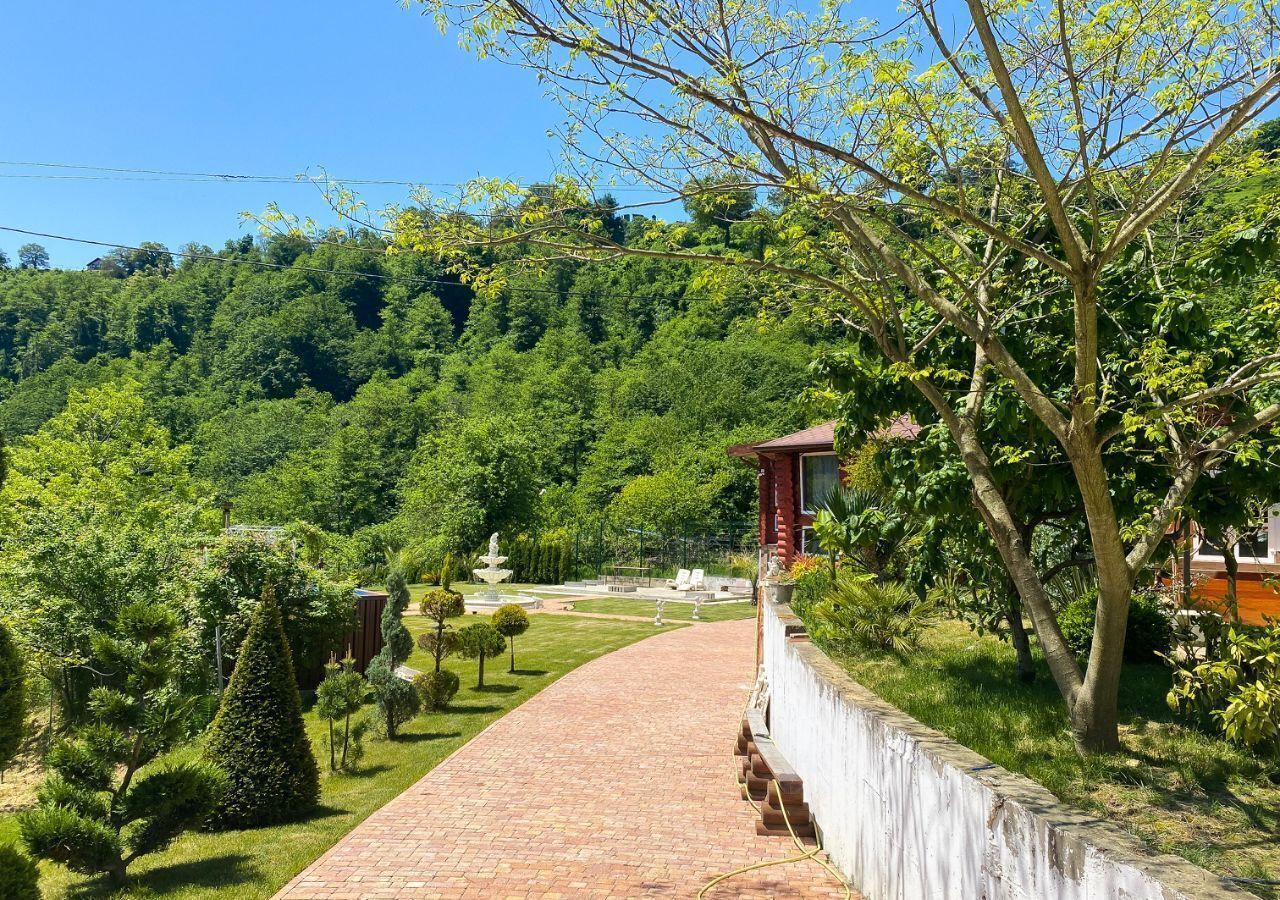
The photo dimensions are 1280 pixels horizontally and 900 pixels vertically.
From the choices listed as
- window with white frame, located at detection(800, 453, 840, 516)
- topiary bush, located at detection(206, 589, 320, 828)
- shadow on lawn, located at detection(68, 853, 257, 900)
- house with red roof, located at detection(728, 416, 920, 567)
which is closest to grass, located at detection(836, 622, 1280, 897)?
shadow on lawn, located at detection(68, 853, 257, 900)

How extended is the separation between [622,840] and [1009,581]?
14.1 feet

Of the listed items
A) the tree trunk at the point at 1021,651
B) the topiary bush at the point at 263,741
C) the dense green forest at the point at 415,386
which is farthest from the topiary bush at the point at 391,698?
the dense green forest at the point at 415,386

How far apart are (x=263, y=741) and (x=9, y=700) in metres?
2.44

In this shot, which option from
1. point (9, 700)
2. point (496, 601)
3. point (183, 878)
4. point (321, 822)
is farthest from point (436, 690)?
point (496, 601)

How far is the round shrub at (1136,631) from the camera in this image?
9.14 meters

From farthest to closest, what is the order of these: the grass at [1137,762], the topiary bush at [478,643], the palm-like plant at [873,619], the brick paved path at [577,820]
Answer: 1. the topiary bush at [478,643]
2. the palm-like plant at [873,619]
3. the brick paved path at [577,820]
4. the grass at [1137,762]

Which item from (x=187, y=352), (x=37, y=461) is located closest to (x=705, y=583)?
(x=37, y=461)

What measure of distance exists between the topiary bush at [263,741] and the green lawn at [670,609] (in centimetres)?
1664

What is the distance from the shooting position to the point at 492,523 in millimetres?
43000

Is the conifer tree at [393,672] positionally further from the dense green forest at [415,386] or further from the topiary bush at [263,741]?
the dense green forest at [415,386]

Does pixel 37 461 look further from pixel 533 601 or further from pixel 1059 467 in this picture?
pixel 1059 467

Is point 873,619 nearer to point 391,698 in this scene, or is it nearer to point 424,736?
point 424,736

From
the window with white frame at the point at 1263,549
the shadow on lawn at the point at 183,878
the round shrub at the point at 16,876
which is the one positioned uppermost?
the window with white frame at the point at 1263,549

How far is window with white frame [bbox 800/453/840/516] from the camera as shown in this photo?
93.5 ft
